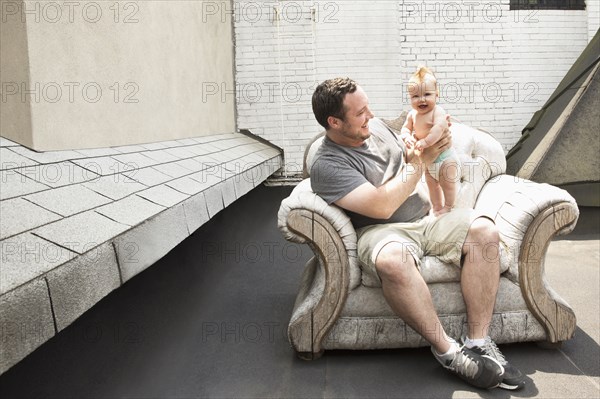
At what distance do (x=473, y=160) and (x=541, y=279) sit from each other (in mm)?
795

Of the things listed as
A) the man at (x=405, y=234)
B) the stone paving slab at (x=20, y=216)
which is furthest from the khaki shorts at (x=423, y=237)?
the stone paving slab at (x=20, y=216)

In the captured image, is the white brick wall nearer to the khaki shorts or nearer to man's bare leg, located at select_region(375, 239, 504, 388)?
the khaki shorts

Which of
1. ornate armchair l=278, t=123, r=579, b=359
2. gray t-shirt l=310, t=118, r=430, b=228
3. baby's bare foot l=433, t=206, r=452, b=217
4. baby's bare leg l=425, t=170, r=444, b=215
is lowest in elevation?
ornate armchair l=278, t=123, r=579, b=359

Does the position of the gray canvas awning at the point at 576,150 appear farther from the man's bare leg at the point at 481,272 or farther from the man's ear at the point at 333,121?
the man's ear at the point at 333,121

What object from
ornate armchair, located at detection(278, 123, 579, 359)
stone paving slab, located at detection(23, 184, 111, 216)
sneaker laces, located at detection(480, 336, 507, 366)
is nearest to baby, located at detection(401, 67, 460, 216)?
ornate armchair, located at detection(278, 123, 579, 359)

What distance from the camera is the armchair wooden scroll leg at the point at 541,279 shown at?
7.42 feet

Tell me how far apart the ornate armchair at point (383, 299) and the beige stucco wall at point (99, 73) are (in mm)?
997

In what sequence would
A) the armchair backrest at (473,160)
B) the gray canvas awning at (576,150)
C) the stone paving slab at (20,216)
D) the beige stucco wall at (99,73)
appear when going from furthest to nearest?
the gray canvas awning at (576,150)
the armchair backrest at (473,160)
the beige stucco wall at (99,73)
the stone paving slab at (20,216)

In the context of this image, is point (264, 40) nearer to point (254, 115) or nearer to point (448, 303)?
point (254, 115)

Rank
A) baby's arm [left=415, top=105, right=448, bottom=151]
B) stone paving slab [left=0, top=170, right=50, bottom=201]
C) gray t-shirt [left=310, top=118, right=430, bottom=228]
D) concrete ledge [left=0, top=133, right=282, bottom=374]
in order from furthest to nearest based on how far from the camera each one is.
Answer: gray t-shirt [left=310, top=118, right=430, bottom=228] < baby's arm [left=415, top=105, right=448, bottom=151] < stone paving slab [left=0, top=170, right=50, bottom=201] < concrete ledge [left=0, top=133, right=282, bottom=374]

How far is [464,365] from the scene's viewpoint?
6.56ft

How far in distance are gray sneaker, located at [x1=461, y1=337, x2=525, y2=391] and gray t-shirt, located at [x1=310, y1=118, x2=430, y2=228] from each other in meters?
0.62

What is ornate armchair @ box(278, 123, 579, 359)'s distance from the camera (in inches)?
87.8

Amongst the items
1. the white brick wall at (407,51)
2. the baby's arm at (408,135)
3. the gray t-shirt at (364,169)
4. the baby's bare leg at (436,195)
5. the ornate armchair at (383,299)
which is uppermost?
the white brick wall at (407,51)
